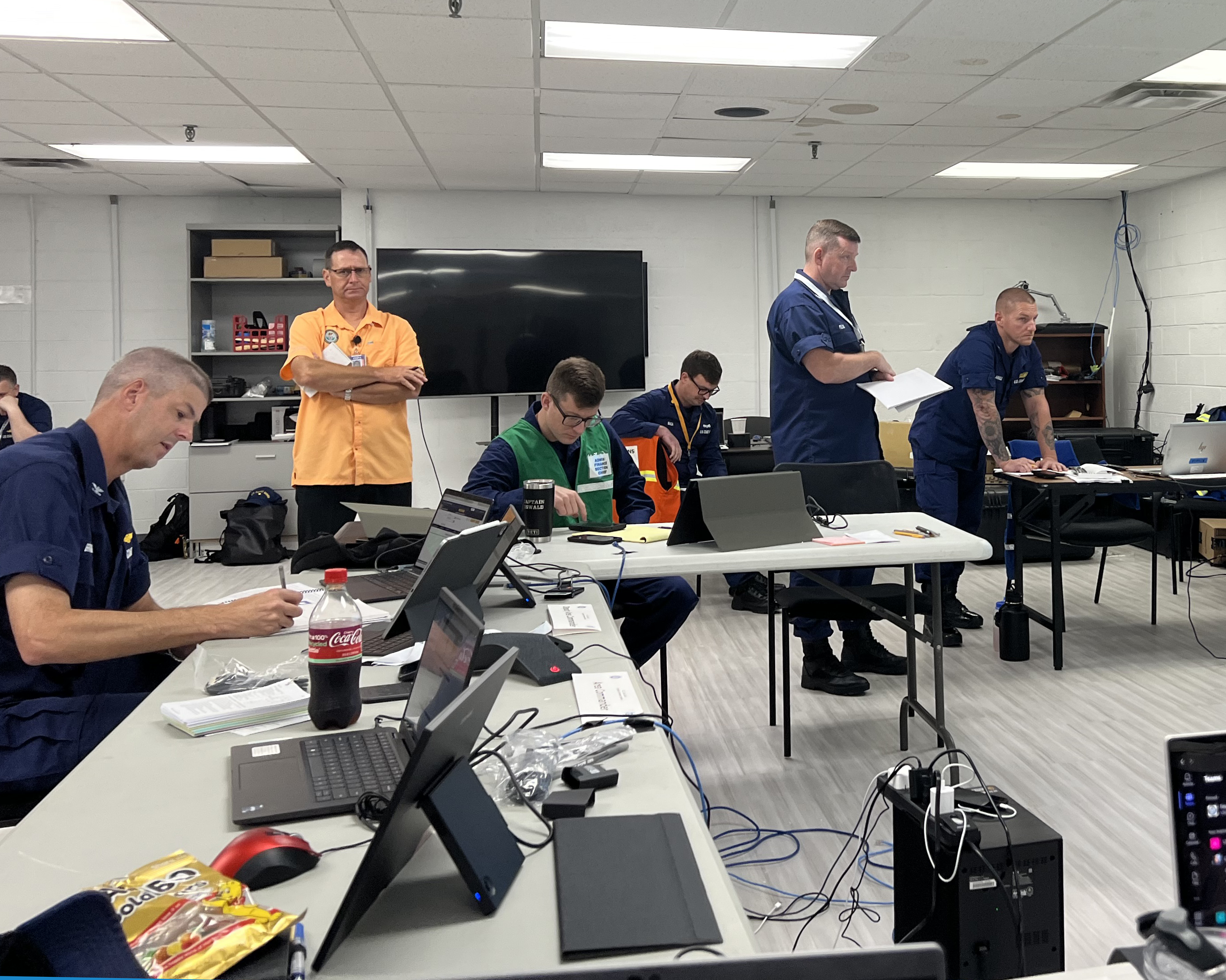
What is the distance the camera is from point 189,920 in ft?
2.71

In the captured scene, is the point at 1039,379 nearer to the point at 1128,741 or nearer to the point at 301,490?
the point at 1128,741

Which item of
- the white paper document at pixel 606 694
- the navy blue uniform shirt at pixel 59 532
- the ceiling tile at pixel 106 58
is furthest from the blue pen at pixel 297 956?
the ceiling tile at pixel 106 58

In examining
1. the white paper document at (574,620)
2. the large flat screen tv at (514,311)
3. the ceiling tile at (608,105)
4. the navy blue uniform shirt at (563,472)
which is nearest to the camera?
the white paper document at (574,620)

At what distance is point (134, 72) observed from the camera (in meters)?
4.16

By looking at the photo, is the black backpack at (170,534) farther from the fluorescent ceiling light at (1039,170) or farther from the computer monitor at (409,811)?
the computer monitor at (409,811)

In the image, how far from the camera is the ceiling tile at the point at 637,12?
11.3 feet

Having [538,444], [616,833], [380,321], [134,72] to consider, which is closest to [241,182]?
[134,72]

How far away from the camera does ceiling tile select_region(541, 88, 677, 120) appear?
178 inches

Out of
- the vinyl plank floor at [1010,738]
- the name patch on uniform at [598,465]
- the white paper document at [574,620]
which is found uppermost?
the name patch on uniform at [598,465]

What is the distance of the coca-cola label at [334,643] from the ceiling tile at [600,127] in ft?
13.3

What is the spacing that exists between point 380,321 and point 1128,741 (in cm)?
306

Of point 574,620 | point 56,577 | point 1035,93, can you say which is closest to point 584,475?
point 574,620

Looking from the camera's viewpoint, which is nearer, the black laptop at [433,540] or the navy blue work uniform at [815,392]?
the black laptop at [433,540]

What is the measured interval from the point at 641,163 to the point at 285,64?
2.50m
